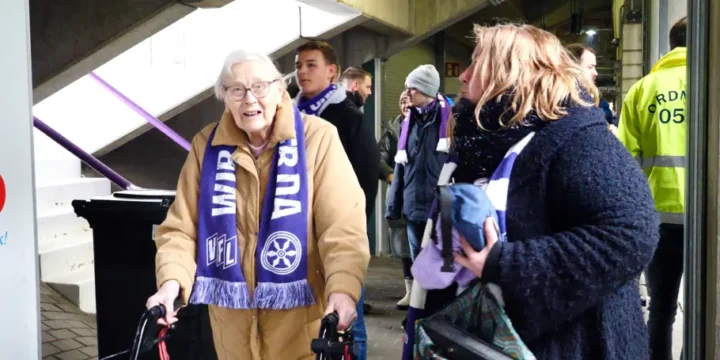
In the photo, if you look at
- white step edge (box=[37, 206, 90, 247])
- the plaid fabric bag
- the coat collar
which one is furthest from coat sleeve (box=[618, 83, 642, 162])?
white step edge (box=[37, 206, 90, 247])

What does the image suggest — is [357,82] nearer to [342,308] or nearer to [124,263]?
[124,263]

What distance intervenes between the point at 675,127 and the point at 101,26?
4076 millimetres

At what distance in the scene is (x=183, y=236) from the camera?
2.46 meters

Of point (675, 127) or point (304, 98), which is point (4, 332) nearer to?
point (304, 98)

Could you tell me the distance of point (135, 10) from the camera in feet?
18.4

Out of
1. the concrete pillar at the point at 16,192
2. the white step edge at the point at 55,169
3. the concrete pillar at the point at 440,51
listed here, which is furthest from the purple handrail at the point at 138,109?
the concrete pillar at the point at 440,51

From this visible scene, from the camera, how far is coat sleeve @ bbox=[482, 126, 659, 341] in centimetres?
160

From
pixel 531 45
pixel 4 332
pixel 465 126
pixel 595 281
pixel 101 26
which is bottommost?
pixel 4 332

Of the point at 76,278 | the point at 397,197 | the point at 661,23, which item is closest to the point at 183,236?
the point at 397,197

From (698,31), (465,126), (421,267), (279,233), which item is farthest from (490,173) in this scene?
(279,233)

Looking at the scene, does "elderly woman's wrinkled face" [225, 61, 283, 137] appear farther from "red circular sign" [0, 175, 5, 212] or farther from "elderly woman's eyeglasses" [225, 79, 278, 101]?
"red circular sign" [0, 175, 5, 212]

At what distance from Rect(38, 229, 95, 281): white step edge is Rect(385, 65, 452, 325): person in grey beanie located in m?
2.62

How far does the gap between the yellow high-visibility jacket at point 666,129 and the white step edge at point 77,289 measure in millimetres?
4002

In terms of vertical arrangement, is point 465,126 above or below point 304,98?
below
